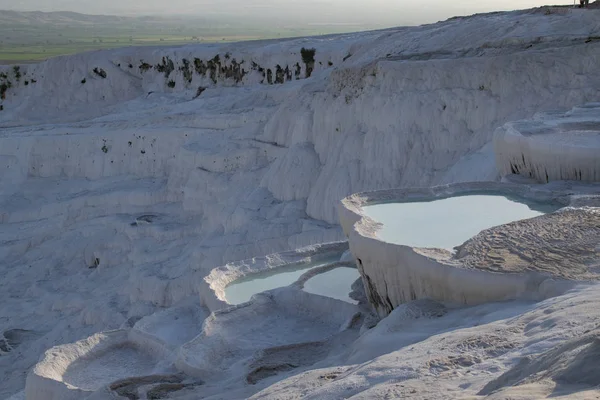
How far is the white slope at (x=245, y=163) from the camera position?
20031 mm

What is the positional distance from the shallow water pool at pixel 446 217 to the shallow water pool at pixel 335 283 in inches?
38.2

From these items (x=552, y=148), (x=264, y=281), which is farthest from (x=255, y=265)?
(x=552, y=148)

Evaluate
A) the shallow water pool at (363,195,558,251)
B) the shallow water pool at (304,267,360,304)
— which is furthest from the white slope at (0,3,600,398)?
the shallow water pool at (304,267,360,304)

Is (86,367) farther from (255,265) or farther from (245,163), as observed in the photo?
(245,163)

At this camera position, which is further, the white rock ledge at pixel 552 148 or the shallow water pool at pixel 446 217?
the white rock ledge at pixel 552 148

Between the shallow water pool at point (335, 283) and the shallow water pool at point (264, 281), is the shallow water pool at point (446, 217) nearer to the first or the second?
the shallow water pool at point (335, 283)

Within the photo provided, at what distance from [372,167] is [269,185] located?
318 cm

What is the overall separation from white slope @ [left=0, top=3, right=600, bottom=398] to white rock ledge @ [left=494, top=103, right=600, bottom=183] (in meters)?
2.40

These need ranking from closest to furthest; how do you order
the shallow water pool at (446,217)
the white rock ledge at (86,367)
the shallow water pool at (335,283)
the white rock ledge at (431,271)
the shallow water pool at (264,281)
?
the white rock ledge at (431,271) < the shallow water pool at (446,217) < the white rock ledge at (86,367) < the shallow water pool at (335,283) < the shallow water pool at (264,281)

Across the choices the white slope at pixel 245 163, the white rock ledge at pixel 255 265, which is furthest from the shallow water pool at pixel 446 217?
the white slope at pixel 245 163

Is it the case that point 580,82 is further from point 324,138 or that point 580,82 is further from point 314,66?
point 314,66

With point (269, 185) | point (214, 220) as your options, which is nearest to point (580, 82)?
point (269, 185)

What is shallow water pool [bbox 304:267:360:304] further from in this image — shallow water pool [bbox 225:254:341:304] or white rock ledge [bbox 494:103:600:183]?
white rock ledge [bbox 494:103:600:183]

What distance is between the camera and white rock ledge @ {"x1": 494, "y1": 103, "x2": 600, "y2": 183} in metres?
12.6
